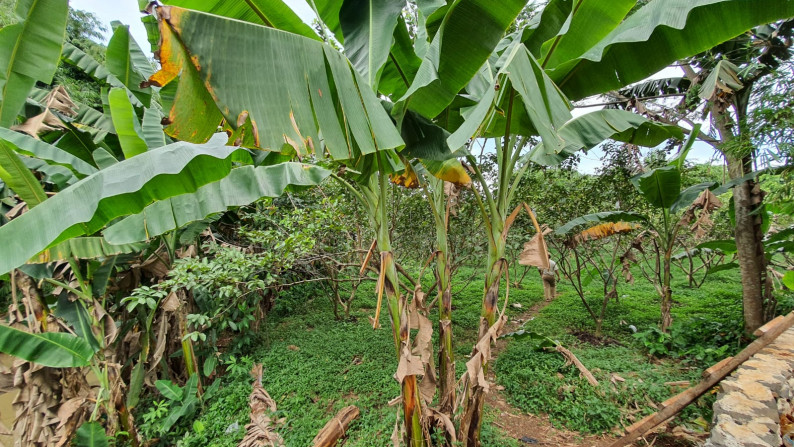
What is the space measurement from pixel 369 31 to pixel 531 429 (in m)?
3.90

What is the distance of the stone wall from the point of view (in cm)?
181

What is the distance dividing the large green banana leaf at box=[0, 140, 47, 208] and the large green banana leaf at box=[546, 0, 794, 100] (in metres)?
3.60

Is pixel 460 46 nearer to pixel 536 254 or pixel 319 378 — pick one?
pixel 536 254

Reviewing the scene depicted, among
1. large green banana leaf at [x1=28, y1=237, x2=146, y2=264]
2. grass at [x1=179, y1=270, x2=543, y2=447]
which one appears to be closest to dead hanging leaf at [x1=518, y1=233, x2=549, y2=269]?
grass at [x1=179, y1=270, x2=543, y2=447]

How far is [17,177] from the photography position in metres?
2.07

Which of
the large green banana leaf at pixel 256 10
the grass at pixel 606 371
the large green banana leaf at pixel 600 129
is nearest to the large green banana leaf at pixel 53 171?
the large green banana leaf at pixel 256 10

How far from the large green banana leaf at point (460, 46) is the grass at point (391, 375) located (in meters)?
3.02

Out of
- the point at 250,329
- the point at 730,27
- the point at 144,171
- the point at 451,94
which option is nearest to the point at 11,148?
the point at 144,171

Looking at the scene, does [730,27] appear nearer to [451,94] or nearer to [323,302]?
[451,94]

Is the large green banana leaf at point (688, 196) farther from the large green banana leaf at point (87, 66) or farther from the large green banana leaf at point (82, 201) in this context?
the large green banana leaf at point (87, 66)

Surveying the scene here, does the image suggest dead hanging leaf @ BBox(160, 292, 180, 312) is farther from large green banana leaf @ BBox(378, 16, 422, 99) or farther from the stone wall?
the stone wall

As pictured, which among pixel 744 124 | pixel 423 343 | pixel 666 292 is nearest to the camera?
pixel 423 343

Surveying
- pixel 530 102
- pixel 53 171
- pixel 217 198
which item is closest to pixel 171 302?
pixel 53 171

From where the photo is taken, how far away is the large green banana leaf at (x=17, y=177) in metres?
2.01
